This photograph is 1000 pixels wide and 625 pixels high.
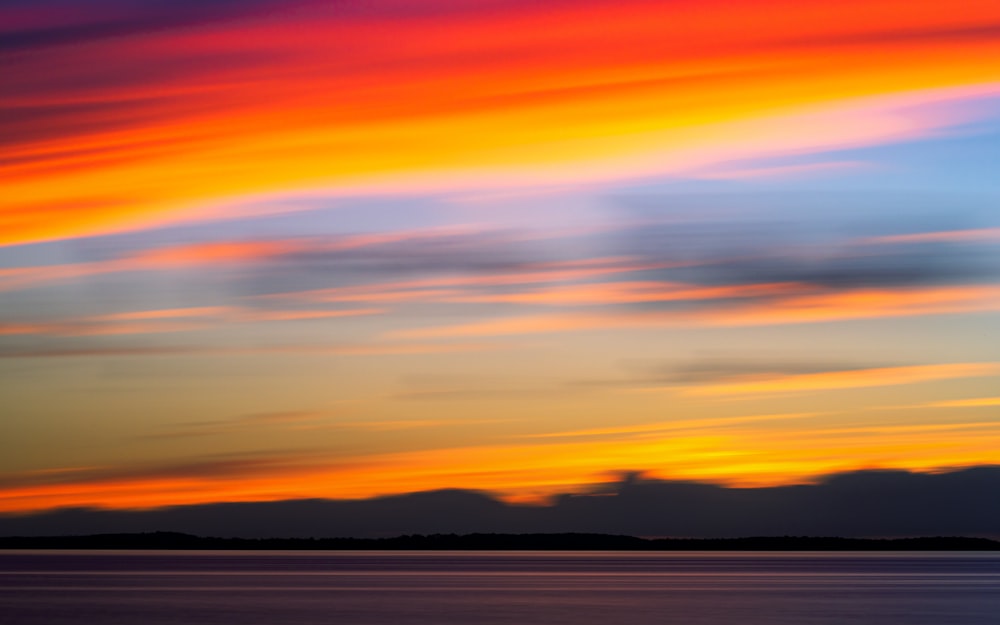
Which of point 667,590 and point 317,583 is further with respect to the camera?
point 317,583

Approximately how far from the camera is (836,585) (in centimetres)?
11481

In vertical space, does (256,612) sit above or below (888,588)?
below

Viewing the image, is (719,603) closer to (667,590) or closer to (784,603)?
(784,603)

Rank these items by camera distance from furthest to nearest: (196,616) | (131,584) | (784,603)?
(131,584) → (784,603) → (196,616)

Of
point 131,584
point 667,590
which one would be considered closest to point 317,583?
point 131,584

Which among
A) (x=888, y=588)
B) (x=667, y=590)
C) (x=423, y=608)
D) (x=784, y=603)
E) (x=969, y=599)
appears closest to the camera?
(x=423, y=608)

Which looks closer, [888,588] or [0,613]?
[0,613]

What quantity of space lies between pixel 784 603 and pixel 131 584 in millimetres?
62607

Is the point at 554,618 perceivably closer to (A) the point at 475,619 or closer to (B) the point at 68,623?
(A) the point at 475,619

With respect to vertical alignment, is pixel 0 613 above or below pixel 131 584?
below

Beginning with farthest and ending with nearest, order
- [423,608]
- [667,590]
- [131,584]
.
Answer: [131,584] → [667,590] → [423,608]

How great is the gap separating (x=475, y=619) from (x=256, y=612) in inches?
547

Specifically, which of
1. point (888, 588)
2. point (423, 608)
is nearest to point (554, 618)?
point (423, 608)

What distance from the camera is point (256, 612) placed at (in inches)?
2820
